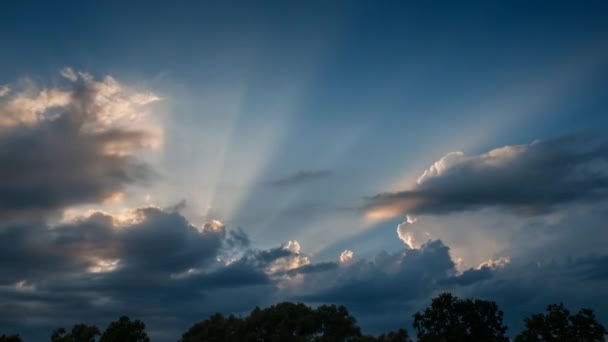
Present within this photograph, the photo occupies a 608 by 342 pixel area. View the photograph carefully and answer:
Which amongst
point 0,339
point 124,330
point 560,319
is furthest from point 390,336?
point 0,339

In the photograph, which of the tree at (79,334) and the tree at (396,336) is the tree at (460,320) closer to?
the tree at (396,336)

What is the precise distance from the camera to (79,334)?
118438 millimetres

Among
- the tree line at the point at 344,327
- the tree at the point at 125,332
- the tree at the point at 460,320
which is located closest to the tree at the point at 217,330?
the tree line at the point at 344,327

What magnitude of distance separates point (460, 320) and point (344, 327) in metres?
40.2

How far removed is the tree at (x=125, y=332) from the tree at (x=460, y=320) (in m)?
55.8

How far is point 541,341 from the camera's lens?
80812 mm

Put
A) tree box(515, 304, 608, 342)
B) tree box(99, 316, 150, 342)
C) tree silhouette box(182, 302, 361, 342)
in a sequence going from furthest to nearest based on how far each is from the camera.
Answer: tree silhouette box(182, 302, 361, 342) → tree box(99, 316, 150, 342) → tree box(515, 304, 608, 342)

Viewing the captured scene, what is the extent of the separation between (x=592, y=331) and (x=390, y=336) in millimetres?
54858

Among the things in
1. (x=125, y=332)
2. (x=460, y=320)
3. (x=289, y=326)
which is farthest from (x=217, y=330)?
(x=460, y=320)

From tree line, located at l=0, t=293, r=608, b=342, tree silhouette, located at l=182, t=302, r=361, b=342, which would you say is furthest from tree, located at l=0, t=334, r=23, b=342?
tree silhouette, located at l=182, t=302, r=361, b=342

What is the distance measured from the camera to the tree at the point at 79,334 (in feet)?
379

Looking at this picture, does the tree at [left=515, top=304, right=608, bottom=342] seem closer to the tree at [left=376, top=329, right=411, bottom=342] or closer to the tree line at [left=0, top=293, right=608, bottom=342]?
the tree line at [left=0, top=293, right=608, bottom=342]

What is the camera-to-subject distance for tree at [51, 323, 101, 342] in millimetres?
115438

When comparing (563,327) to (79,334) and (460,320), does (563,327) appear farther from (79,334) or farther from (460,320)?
(79,334)
